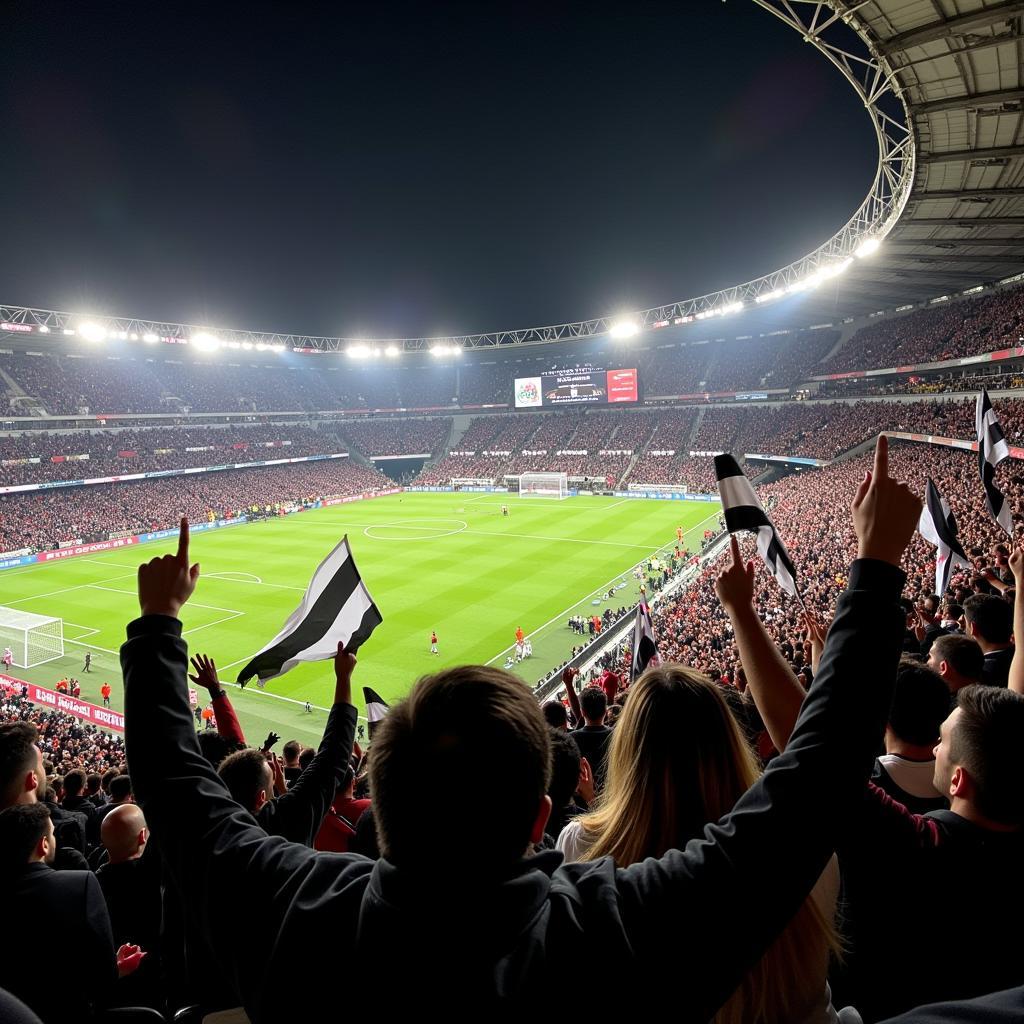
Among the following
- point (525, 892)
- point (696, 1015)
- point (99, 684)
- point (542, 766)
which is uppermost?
point (542, 766)

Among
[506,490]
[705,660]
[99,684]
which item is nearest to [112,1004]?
[705,660]

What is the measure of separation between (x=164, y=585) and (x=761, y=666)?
226 centimetres

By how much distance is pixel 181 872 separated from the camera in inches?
61.9

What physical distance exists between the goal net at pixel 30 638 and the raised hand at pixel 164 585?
3002 cm

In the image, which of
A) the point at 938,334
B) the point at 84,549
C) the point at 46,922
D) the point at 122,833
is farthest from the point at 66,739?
the point at 938,334

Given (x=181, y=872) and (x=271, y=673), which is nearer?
(x=181, y=872)

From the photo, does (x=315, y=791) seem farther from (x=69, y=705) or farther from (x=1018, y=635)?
(x=69, y=705)

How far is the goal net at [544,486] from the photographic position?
66688 millimetres

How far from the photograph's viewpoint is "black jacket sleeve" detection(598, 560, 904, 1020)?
1.28 metres

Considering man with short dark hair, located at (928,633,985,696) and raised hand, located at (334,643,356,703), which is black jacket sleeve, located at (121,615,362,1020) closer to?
raised hand, located at (334,643,356,703)

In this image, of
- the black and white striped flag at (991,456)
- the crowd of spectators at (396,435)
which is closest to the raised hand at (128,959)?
the black and white striped flag at (991,456)

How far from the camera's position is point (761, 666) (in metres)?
2.54

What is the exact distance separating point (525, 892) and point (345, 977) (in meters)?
0.40

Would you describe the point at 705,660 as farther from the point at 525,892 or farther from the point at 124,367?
the point at 124,367
